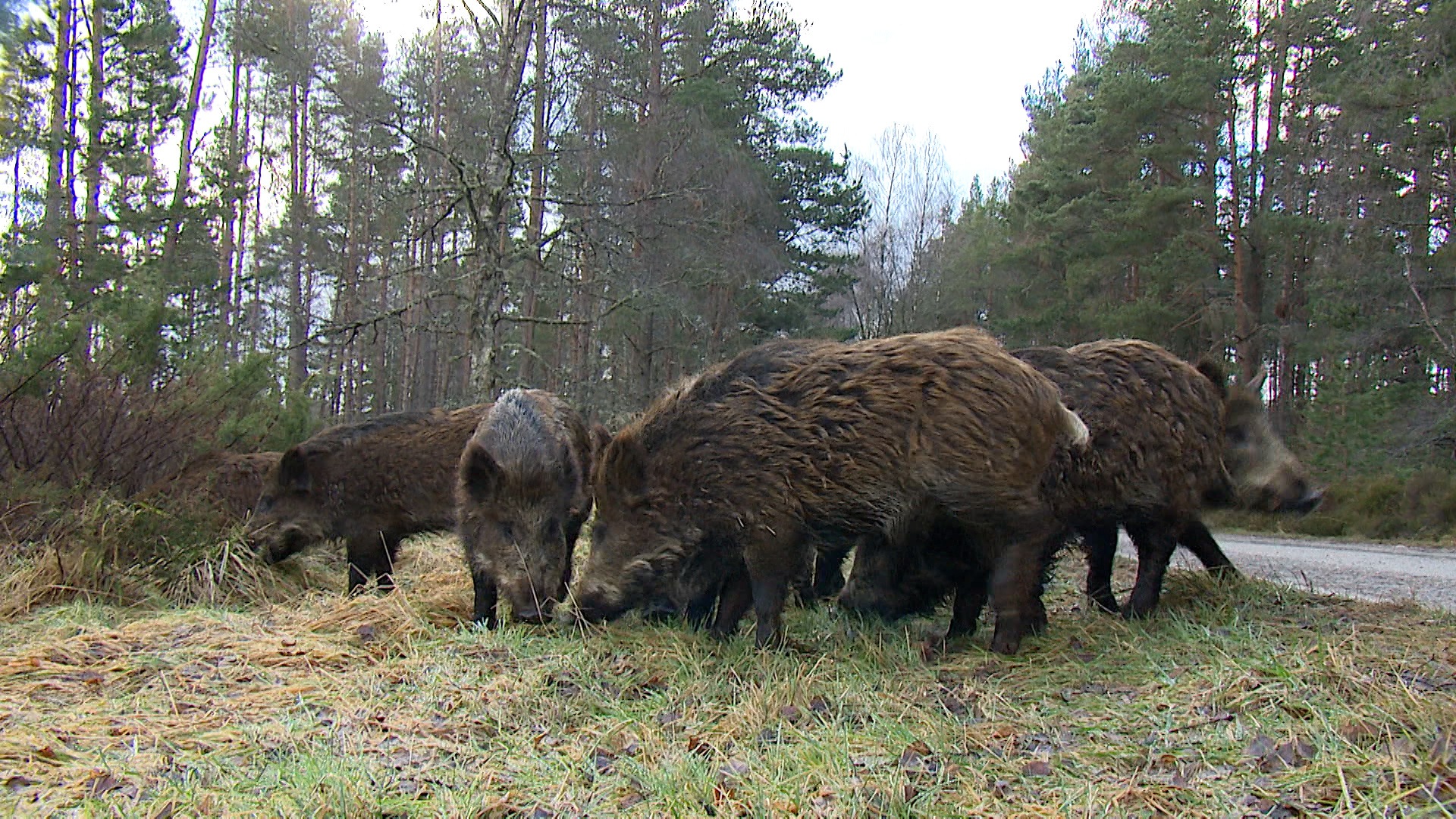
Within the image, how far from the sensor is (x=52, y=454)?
24.7 feet

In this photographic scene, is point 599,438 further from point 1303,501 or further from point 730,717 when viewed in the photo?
point 1303,501

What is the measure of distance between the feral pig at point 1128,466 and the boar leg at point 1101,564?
0.76 feet

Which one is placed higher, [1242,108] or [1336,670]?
[1242,108]

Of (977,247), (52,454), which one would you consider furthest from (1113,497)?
(977,247)

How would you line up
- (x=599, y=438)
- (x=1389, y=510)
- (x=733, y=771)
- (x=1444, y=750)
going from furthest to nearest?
(x=1389, y=510) → (x=599, y=438) → (x=733, y=771) → (x=1444, y=750)

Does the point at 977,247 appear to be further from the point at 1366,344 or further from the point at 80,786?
the point at 80,786

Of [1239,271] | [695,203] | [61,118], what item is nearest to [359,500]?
[695,203]

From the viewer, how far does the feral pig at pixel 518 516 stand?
6035 mm

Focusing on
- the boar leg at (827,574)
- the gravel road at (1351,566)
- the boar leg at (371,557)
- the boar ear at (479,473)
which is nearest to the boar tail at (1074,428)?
the boar leg at (827,574)

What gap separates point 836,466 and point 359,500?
15.2 feet

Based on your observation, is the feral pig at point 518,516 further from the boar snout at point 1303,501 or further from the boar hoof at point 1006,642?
the boar snout at point 1303,501

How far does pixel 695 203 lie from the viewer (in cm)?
2217

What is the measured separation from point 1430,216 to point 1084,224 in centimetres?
707

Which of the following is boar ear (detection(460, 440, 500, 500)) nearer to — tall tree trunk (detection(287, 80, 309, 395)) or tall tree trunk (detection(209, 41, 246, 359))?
tall tree trunk (detection(209, 41, 246, 359))
